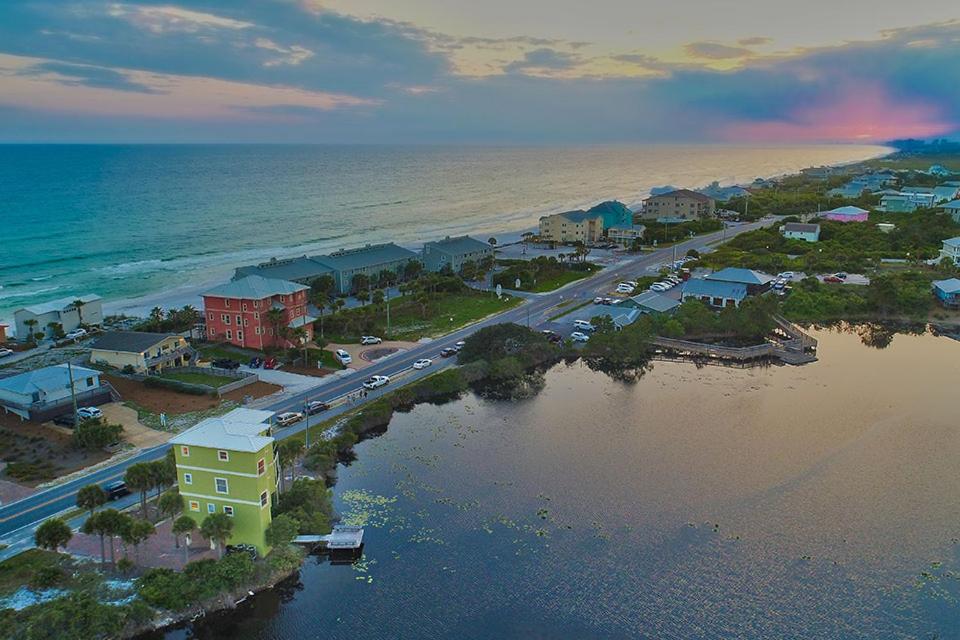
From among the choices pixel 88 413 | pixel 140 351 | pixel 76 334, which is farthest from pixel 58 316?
pixel 88 413

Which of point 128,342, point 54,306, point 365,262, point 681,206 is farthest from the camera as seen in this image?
point 681,206

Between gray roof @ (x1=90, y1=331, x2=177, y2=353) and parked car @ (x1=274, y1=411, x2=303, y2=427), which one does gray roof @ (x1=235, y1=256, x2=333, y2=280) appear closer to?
gray roof @ (x1=90, y1=331, x2=177, y2=353)

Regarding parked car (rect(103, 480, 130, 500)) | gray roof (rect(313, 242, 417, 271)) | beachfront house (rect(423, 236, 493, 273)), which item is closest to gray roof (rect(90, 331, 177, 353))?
parked car (rect(103, 480, 130, 500))

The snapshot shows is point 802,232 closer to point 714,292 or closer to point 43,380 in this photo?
point 714,292

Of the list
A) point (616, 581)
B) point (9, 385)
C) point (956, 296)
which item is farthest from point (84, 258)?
point (956, 296)

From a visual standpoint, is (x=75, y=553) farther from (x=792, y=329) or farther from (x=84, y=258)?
(x=84, y=258)

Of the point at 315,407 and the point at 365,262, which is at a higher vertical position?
the point at 365,262
